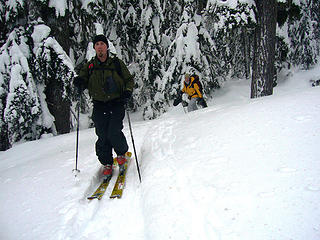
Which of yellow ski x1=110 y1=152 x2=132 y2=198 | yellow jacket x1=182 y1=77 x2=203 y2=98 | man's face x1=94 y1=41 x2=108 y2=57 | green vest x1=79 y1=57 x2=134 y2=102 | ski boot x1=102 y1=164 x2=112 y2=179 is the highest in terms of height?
man's face x1=94 y1=41 x2=108 y2=57

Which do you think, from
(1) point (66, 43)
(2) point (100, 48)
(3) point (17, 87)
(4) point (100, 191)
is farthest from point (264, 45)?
(3) point (17, 87)

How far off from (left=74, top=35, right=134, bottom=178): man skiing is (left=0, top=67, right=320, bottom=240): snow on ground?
0.81 m

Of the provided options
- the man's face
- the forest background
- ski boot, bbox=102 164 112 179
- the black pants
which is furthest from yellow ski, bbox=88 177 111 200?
the man's face

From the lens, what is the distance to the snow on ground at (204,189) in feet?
6.61

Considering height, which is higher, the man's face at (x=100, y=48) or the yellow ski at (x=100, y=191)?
the man's face at (x=100, y=48)

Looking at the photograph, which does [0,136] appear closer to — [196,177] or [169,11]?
[196,177]

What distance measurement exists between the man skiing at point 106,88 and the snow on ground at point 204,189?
81 centimetres

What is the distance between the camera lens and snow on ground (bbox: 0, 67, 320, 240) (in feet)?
6.61

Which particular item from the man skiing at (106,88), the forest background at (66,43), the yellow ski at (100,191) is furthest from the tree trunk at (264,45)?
the yellow ski at (100,191)

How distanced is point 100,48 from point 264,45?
5.10 meters

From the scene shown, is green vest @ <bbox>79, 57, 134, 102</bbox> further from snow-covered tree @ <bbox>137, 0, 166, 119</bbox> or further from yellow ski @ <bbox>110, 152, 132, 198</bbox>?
snow-covered tree @ <bbox>137, 0, 166, 119</bbox>

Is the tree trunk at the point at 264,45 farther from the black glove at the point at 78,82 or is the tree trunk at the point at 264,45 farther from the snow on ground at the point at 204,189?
the black glove at the point at 78,82

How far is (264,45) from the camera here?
21.1 ft

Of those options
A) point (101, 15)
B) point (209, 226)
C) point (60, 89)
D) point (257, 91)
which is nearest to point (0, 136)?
point (60, 89)
